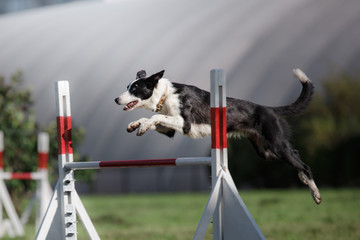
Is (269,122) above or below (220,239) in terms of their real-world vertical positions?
above

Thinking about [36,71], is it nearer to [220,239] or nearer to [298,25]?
[298,25]

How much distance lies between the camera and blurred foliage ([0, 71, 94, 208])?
1036 centimetres

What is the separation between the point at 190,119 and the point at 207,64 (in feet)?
46.6

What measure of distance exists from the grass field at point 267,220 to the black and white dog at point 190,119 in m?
3.48

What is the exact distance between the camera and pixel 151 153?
722 inches

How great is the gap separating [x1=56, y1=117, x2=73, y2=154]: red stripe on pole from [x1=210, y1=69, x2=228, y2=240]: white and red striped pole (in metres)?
1.07

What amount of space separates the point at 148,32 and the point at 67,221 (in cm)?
1705

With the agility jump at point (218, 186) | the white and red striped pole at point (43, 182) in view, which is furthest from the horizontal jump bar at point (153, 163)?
the white and red striped pole at point (43, 182)

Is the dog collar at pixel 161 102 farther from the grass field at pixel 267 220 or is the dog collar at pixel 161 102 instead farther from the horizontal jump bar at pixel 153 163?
the grass field at pixel 267 220

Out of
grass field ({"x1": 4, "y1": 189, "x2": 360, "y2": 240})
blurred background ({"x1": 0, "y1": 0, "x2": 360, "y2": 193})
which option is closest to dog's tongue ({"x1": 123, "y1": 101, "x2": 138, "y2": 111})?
grass field ({"x1": 4, "y1": 189, "x2": 360, "y2": 240})

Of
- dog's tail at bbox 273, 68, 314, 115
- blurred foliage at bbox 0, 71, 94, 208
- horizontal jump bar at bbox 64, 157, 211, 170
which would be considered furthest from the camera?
blurred foliage at bbox 0, 71, 94, 208

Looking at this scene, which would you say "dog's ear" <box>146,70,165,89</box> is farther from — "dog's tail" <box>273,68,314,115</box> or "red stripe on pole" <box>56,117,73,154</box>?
"red stripe on pole" <box>56,117,73,154</box>

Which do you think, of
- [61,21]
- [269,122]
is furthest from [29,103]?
[61,21]

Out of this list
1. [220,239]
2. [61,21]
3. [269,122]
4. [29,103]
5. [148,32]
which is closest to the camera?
[269,122]
